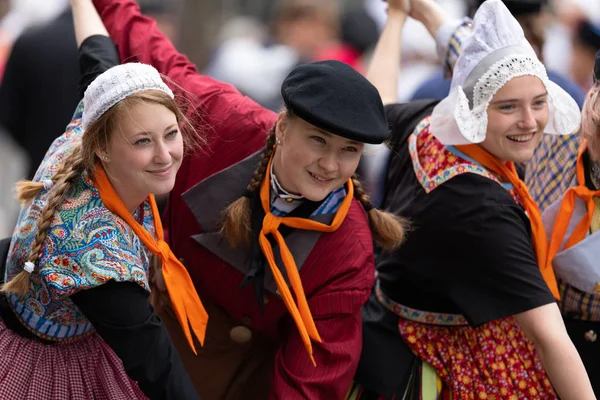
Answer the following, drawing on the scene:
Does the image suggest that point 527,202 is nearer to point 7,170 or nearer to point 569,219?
point 569,219

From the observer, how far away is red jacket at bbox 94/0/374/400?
3260 mm

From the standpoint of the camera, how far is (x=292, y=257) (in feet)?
10.6

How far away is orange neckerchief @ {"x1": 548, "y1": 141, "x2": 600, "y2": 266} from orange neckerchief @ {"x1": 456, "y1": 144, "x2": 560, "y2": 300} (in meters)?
0.05

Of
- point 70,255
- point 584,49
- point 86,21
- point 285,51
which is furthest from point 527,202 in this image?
point 285,51

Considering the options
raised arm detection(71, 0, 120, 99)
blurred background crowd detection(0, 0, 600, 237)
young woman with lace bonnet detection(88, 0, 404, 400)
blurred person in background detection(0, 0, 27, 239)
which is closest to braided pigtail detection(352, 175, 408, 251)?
young woman with lace bonnet detection(88, 0, 404, 400)

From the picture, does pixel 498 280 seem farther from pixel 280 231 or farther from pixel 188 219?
pixel 188 219

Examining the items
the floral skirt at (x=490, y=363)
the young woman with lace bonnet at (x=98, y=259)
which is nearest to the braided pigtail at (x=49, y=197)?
the young woman with lace bonnet at (x=98, y=259)

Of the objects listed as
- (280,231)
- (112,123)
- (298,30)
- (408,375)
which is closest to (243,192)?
(280,231)

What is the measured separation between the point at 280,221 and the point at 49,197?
0.75m

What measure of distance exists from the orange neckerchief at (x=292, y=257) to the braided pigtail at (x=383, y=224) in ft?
0.26

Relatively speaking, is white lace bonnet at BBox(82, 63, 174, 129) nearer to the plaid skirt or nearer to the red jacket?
the red jacket

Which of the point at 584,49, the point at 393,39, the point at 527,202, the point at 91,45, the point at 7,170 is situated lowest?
the point at 7,170

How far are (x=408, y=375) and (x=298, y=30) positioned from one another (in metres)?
3.90

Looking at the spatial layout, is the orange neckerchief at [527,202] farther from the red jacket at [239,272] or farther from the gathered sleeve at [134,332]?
the gathered sleeve at [134,332]
